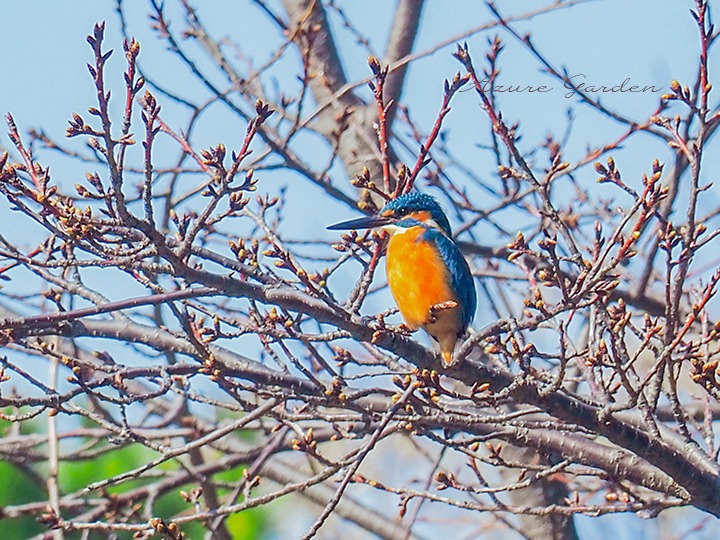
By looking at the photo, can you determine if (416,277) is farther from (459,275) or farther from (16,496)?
(16,496)

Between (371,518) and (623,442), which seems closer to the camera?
(623,442)

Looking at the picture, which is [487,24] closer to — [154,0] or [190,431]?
[154,0]

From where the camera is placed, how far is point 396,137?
4492 millimetres

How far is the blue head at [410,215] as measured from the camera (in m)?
3.41

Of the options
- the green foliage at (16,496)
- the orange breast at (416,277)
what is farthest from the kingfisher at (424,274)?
the green foliage at (16,496)

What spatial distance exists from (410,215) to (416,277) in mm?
332

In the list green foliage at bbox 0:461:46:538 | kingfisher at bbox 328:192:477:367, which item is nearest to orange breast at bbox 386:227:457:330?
kingfisher at bbox 328:192:477:367

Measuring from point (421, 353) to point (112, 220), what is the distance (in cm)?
91

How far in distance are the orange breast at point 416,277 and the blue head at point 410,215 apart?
8cm

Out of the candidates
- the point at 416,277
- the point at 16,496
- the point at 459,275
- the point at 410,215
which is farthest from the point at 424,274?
the point at 16,496

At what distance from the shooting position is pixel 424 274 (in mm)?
3418

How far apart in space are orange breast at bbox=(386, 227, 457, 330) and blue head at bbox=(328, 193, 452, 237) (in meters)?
0.08

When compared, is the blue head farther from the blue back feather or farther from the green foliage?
the green foliage

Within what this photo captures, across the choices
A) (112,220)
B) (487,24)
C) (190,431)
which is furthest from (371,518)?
(112,220)
